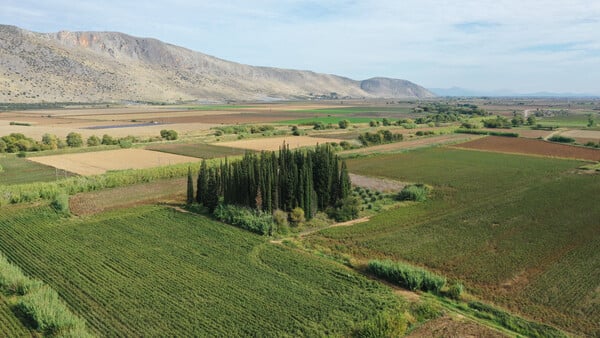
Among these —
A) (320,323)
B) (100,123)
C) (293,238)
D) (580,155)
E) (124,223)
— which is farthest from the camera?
(100,123)

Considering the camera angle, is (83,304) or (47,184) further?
(47,184)

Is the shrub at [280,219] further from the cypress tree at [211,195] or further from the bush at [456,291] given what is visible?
the bush at [456,291]

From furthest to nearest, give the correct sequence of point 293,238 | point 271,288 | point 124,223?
point 124,223 < point 293,238 < point 271,288

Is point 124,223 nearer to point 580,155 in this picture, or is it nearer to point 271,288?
point 271,288

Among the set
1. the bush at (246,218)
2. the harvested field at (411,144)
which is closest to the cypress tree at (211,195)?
the bush at (246,218)

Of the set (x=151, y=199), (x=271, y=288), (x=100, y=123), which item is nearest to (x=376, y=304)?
(x=271, y=288)

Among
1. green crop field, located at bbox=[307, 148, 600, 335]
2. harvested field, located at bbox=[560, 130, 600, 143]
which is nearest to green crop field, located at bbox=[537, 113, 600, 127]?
harvested field, located at bbox=[560, 130, 600, 143]

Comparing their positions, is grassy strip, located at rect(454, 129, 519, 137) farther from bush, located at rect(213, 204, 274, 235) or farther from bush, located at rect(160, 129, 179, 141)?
bush, located at rect(213, 204, 274, 235)
